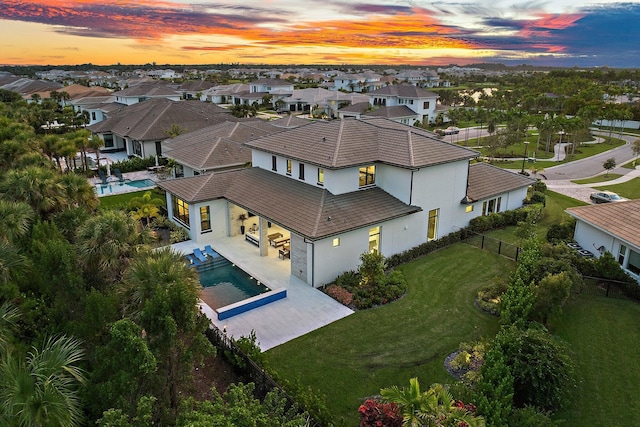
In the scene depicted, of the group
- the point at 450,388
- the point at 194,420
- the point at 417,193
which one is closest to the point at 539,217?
the point at 417,193

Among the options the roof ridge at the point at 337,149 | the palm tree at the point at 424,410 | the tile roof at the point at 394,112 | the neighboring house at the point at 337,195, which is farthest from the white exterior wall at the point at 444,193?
the tile roof at the point at 394,112

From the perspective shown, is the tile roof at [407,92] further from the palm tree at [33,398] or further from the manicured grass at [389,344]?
the palm tree at [33,398]

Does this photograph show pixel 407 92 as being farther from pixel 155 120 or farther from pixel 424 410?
pixel 424 410

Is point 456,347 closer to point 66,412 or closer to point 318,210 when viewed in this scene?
point 318,210

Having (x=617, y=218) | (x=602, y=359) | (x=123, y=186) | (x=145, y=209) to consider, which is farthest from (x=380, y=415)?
(x=123, y=186)

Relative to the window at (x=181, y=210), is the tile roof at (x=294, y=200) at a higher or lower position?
higher

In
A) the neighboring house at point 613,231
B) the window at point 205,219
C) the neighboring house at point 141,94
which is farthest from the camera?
the neighboring house at point 141,94

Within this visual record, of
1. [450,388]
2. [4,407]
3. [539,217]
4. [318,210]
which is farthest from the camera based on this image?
[539,217]
